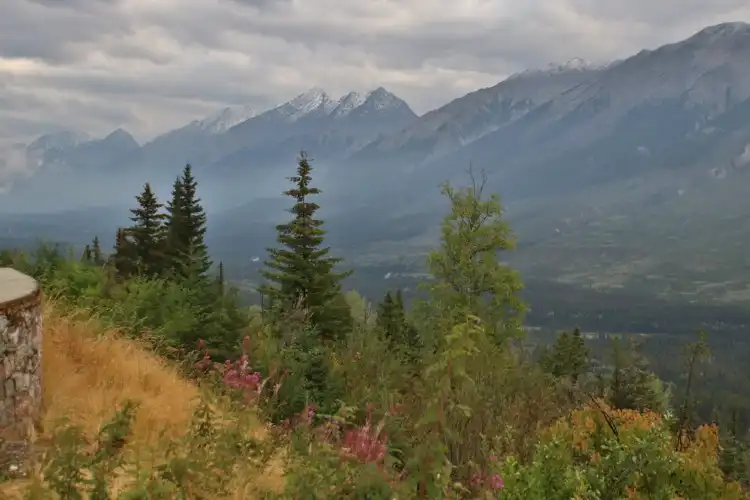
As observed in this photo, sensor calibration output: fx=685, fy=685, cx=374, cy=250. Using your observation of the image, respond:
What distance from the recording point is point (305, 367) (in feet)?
29.7

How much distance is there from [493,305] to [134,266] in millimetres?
14327

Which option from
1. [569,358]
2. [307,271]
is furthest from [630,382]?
[307,271]

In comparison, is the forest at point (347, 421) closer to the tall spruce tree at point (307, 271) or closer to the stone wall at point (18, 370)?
the tall spruce tree at point (307, 271)

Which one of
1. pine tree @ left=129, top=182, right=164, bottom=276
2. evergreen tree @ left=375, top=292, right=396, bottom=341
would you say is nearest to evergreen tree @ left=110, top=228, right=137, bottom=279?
pine tree @ left=129, top=182, right=164, bottom=276

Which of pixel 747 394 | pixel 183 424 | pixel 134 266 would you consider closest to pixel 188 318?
pixel 183 424

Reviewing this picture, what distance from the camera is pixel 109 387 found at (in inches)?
270

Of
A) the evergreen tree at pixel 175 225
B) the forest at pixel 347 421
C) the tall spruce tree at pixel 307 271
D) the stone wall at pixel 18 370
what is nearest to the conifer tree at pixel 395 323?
the tall spruce tree at pixel 307 271

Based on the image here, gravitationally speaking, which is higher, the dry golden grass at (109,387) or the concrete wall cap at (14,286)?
the concrete wall cap at (14,286)

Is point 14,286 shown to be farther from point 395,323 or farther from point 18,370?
point 395,323

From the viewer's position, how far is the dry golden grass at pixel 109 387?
571 cm

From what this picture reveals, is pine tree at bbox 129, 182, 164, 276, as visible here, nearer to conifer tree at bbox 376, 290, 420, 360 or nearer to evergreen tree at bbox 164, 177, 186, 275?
evergreen tree at bbox 164, 177, 186, 275

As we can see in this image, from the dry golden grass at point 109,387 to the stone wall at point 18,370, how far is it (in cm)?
21

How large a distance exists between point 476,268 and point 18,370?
78.7ft

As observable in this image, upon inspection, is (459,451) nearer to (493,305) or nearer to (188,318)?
(188,318)
